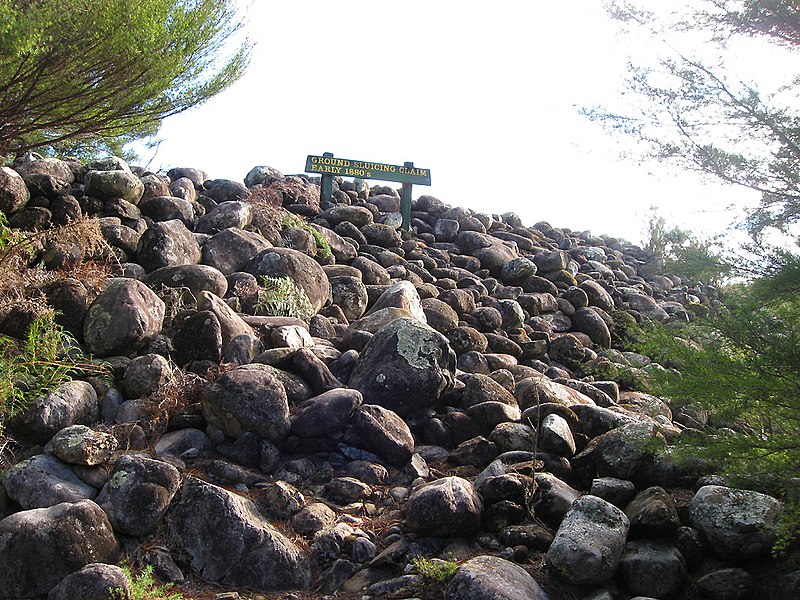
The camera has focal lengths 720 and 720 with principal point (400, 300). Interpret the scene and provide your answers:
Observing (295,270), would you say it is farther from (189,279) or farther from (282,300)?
(189,279)

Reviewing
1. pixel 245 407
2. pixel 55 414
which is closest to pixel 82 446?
pixel 55 414

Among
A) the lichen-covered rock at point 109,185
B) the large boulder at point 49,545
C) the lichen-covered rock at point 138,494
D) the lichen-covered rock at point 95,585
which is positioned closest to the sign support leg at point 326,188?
the lichen-covered rock at point 109,185

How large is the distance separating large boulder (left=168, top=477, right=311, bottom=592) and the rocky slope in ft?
0.04

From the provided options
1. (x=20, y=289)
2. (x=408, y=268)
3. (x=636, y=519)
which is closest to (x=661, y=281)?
(x=408, y=268)

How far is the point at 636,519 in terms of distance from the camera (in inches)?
171

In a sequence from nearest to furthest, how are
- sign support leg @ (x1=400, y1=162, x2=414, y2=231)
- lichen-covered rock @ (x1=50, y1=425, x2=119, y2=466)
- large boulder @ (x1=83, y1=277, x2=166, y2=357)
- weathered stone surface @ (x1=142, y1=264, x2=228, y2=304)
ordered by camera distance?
lichen-covered rock @ (x1=50, y1=425, x2=119, y2=466), large boulder @ (x1=83, y1=277, x2=166, y2=357), weathered stone surface @ (x1=142, y1=264, x2=228, y2=304), sign support leg @ (x1=400, y1=162, x2=414, y2=231)

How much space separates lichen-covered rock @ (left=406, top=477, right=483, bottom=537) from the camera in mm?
4609

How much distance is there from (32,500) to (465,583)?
9.08 feet

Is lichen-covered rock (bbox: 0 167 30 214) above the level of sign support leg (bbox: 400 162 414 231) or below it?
above

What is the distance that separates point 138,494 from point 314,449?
4.74 feet

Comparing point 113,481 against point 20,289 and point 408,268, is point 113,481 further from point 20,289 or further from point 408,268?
point 408,268

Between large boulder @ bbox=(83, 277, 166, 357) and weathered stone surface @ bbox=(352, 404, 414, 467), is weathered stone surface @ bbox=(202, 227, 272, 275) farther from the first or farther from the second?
weathered stone surface @ bbox=(352, 404, 414, 467)

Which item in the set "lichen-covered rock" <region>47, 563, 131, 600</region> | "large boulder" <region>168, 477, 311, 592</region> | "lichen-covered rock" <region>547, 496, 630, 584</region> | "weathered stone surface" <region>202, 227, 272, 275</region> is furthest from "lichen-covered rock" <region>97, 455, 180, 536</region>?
"weathered stone surface" <region>202, 227, 272, 275</region>

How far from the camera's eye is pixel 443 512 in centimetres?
460
